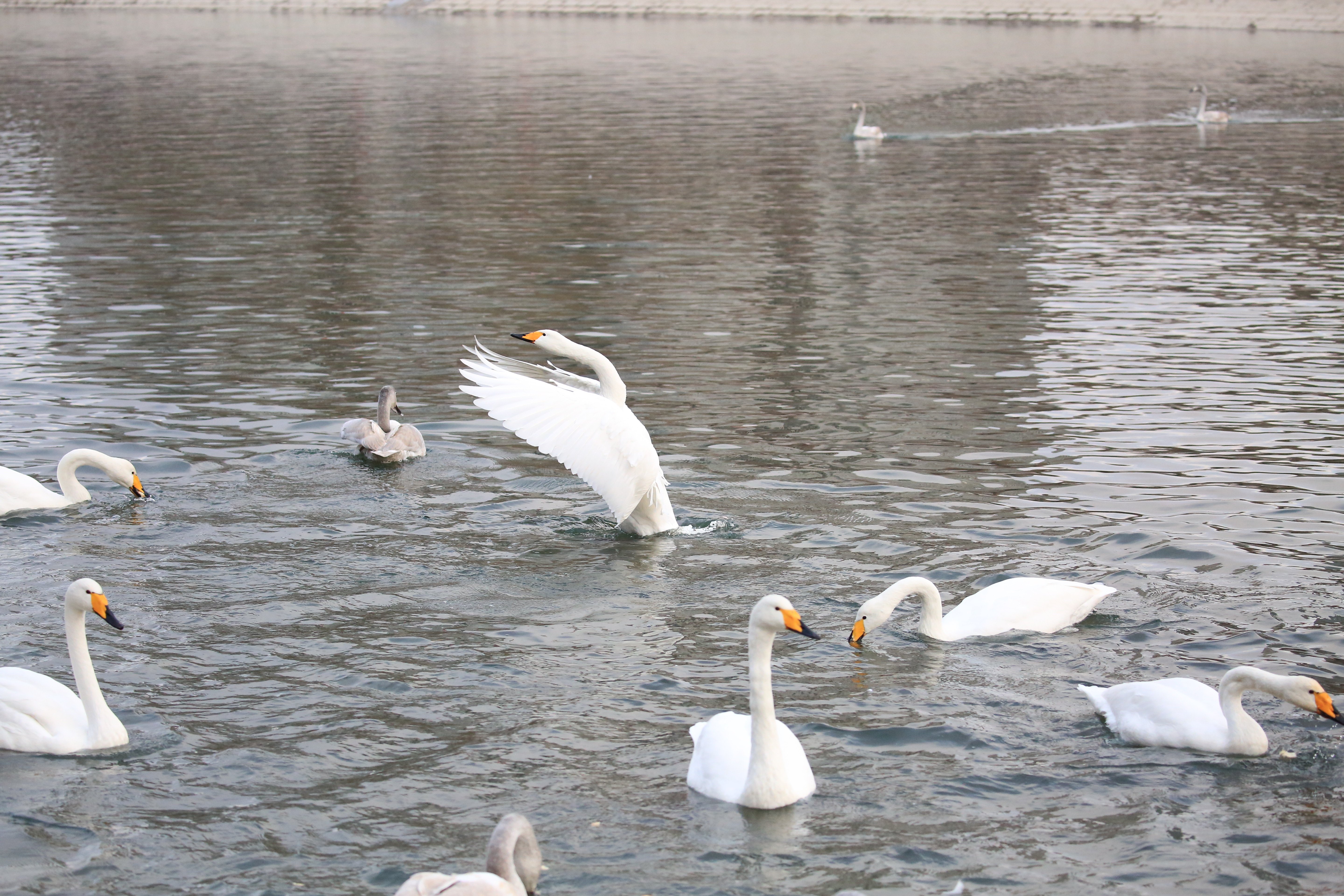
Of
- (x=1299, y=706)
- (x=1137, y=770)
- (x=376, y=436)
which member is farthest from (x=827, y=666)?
(x=376, y=436)

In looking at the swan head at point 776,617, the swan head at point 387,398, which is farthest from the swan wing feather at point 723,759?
the swan head at point 387,398

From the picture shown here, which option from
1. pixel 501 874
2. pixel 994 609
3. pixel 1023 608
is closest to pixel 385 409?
pixel 994 609

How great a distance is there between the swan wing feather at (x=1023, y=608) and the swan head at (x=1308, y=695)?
1.89m

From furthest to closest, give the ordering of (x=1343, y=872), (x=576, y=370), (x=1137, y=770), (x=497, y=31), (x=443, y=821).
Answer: (x=497, y=31) < (x=576, y=370) < (x=1137, y=770) < (x=443, y=821) < (x=1343, y=872)

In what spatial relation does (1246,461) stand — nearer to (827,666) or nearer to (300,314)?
(827,666)

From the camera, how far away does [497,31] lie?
81312mm

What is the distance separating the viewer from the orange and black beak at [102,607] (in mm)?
8102

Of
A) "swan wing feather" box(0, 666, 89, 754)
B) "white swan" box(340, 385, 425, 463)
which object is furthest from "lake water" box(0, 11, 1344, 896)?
"white swan" box(340, 385, 425, 463)

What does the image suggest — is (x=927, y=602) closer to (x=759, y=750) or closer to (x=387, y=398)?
(x=759, y=750)

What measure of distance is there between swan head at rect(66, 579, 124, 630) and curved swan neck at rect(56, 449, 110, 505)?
4.22 metres

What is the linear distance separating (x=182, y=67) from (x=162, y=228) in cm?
3469

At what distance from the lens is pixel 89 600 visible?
8.16 meters

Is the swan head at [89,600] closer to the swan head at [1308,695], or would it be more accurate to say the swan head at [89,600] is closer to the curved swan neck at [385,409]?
the curved swan neck at [385,409]

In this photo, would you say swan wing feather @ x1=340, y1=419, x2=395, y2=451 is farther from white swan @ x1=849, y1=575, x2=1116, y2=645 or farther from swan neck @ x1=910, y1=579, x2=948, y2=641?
swan neck @ x1=910, y1=579, x2=948, y2=641
